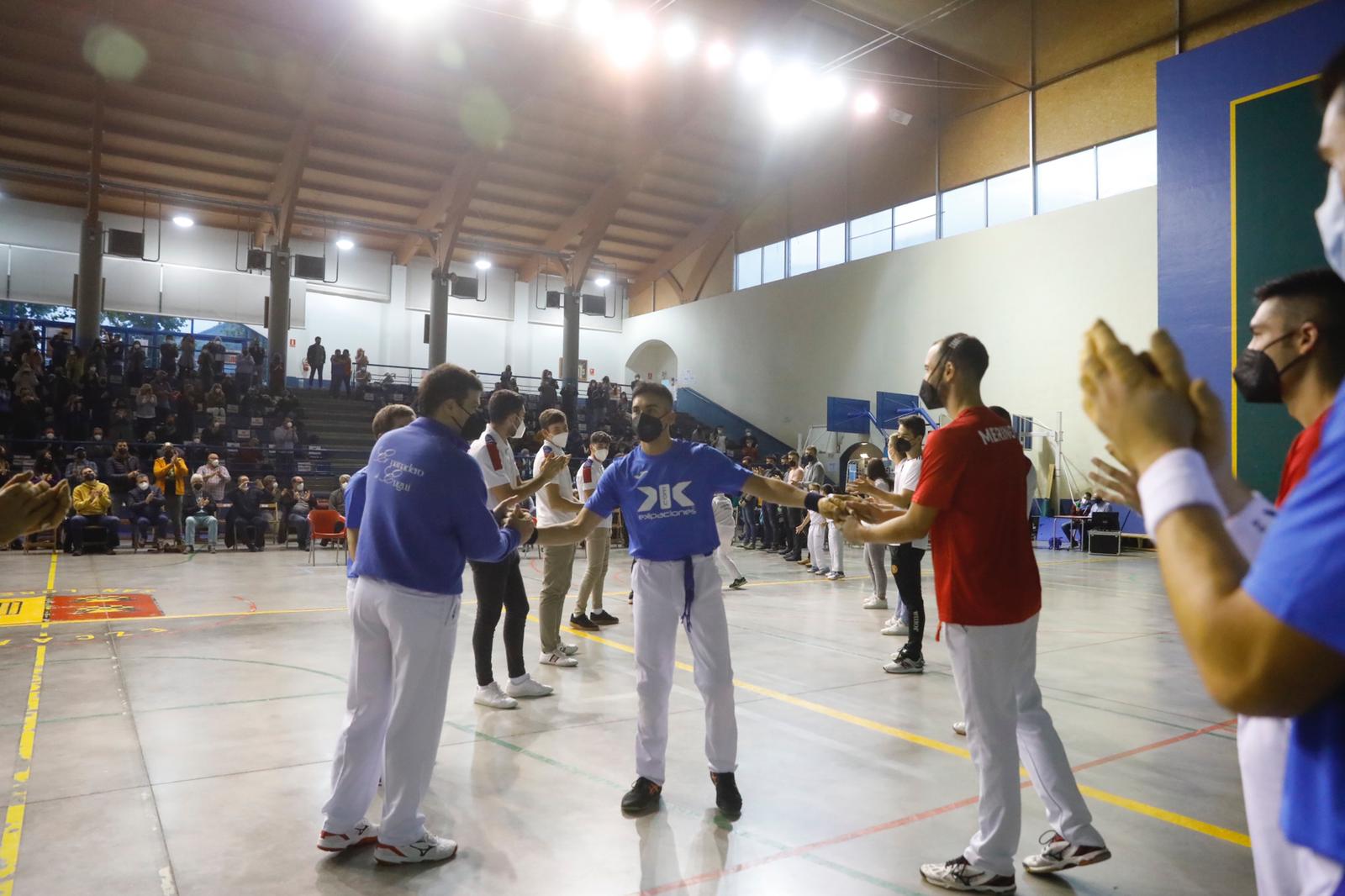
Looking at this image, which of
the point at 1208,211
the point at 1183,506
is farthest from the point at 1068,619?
the point at 1183,506

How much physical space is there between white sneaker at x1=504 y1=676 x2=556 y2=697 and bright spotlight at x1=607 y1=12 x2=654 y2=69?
50.9ft

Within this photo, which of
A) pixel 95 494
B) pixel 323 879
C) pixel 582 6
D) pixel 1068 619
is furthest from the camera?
pixel 582 6

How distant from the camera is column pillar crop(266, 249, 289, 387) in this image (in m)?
25.2

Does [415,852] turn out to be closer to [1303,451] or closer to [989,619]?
[989,619]

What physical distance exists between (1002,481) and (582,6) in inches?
660

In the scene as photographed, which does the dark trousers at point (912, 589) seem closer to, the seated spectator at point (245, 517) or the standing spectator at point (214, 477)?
the seated spectator at point (245, 517)

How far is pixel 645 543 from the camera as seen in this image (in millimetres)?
3977

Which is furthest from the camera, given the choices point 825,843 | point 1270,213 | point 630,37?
point 630,37

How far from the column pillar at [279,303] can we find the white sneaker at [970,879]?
25.9 metres

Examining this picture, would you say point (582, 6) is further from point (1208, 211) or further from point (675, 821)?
point (675, 821)

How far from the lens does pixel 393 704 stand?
10.9 ft

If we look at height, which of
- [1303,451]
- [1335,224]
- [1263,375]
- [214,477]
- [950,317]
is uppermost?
[950,317]

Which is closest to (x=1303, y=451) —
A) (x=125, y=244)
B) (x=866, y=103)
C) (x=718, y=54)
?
(x=718, y=54)

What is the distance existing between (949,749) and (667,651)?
203 cm
